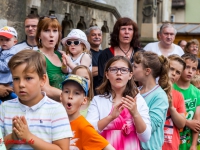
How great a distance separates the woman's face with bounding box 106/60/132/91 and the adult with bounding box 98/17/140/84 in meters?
1.73

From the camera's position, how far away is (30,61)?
373 centimetres

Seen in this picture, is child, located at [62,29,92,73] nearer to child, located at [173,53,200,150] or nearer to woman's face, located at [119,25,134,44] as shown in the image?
woman's face, located at [119,25,134,44]

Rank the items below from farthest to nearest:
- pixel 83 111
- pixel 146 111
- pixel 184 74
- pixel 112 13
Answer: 1. pixel 112 13
2. pixel 184 74
3. pixel 83 111
4. pixel 146 111

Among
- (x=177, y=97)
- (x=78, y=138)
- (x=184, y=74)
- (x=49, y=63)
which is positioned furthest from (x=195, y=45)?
(x=78, y=138)

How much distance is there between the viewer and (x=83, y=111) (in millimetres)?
5383

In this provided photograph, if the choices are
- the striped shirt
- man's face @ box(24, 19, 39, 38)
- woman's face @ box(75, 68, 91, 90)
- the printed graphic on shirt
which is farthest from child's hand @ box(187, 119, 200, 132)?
the striped shirt

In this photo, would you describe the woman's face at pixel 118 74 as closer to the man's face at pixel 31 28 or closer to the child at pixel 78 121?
the child at pixel 78 121

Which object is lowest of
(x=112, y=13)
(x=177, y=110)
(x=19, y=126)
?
(x=177, y=110)

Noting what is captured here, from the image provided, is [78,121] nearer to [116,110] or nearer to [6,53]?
Answer: [116,110]

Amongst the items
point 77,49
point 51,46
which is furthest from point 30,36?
point 51,46

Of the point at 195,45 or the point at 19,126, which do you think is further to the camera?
the point at 195,45

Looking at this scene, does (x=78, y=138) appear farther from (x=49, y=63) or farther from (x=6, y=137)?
(x=49, y=63)

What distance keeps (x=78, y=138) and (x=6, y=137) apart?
2.42 ft

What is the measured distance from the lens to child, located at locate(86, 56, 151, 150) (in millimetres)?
4602
